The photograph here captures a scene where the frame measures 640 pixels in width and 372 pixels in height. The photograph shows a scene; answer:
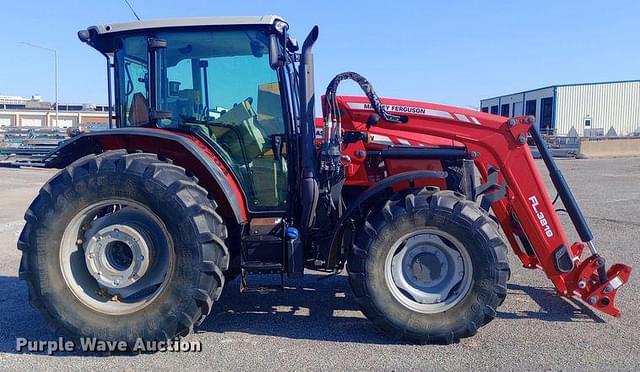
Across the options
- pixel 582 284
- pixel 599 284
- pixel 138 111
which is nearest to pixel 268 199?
pixel 138 111

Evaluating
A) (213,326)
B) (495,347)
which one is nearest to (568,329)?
(495,347)

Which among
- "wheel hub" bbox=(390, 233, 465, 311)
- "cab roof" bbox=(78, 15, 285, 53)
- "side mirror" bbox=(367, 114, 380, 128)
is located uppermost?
"cab roof" bbox=(78, 15, 285, 53)

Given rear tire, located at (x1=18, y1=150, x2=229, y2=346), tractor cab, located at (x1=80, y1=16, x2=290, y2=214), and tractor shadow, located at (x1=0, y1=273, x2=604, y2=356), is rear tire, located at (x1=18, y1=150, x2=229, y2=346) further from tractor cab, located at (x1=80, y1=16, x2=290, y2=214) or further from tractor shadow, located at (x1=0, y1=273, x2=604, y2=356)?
tractor cab, located at (x1=80, y1=16, x2=290, y2=214)

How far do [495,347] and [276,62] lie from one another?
8.92ft

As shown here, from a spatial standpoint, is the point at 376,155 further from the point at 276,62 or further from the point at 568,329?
the point at 568,329

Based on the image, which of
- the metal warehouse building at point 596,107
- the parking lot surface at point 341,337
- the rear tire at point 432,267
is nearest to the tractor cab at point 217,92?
the rear tire at point 432,267

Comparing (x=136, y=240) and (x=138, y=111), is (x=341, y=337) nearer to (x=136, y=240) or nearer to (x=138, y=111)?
(x=136, y=240)

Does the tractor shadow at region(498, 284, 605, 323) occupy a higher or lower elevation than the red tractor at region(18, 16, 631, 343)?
lower

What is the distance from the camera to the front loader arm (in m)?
4.57

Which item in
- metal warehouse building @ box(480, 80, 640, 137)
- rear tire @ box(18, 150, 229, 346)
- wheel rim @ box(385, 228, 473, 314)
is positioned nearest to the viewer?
rear tire @ box(18, 150, 229, 346)

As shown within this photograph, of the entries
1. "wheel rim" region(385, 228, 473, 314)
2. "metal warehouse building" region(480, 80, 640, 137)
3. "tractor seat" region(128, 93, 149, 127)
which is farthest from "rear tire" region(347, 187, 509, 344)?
"metal warehouse building" region(480, 80, 640, 137)

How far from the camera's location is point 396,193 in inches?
177

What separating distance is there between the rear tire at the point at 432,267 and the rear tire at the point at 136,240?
3.73 feet

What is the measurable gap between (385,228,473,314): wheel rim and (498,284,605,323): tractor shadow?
2.74ft
